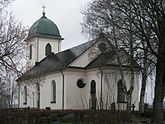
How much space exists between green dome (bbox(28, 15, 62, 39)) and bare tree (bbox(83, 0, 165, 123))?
66.7 ft

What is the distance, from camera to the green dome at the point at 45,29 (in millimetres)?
41706

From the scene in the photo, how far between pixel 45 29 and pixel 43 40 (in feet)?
6.21

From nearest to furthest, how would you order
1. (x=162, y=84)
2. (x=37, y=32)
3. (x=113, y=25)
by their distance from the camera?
(x=162, y=84)
(x=113, y=25)
(x=37, y=32)

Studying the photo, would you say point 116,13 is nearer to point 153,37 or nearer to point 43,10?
point 153,37

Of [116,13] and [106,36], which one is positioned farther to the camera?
[106,36]

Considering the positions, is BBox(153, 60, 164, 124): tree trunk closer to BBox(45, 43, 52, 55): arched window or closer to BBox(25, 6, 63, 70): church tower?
BBox(25, 6, 63, 70): church tower

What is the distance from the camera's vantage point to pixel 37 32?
41.5 m

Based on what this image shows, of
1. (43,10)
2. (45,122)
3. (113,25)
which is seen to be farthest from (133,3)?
(43,10)

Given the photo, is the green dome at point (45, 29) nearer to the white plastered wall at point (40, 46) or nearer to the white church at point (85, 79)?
the white plastered wall at point (40, 46)

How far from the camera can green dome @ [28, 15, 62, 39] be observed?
1642 inches

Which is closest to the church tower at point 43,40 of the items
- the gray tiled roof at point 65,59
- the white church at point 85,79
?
the gray tiled roof at point 65,59

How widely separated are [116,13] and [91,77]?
11188 millimetres

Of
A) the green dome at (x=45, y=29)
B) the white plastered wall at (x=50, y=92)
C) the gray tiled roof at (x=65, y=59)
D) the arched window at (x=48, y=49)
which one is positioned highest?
the green dome at (x=45, y=29)

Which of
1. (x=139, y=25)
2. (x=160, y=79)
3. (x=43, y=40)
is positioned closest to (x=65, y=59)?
(x=43, y=40)
